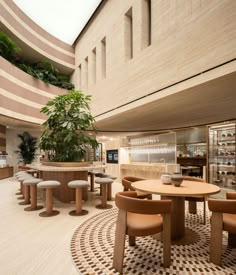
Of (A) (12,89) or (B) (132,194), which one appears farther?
(A) (12,89)

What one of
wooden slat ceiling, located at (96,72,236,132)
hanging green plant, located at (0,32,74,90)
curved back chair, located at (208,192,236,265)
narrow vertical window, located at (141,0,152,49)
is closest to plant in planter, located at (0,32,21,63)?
hanging green plant, located at (0,32,74,90)

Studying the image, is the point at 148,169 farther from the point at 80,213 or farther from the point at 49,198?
the point at 49,198

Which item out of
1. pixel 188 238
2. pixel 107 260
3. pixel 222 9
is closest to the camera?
pixel 107 260

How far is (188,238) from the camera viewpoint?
110 inches

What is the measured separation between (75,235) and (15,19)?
9.41 m

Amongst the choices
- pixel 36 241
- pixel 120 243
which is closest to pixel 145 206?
pixel 120 243

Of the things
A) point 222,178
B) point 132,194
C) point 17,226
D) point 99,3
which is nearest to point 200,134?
point 222,178

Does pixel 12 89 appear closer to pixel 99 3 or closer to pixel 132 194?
pixel 99 3

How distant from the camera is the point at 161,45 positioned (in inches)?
176

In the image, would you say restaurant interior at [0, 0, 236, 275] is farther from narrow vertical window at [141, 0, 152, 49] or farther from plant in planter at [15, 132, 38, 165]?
plant in planter at [15, 132, 38, 165]

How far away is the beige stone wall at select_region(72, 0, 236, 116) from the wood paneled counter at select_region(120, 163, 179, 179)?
9.20ft

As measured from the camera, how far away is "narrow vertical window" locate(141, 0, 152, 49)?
520cm

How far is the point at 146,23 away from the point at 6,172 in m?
9.18

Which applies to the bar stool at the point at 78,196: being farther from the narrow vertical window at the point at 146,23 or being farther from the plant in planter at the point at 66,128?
the narrow vertical window at the point at 146,23
